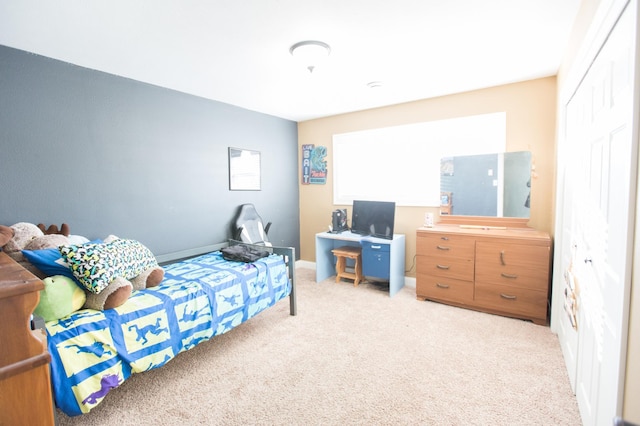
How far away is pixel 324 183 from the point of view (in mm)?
4617

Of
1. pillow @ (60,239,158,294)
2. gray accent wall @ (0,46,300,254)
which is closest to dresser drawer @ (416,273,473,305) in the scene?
gray accent wall @ (0,46,300,254)

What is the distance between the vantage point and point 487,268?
296 cm

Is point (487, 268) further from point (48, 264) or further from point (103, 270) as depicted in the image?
point (48, 264)

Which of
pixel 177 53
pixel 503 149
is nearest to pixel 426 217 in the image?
pixel 503 149

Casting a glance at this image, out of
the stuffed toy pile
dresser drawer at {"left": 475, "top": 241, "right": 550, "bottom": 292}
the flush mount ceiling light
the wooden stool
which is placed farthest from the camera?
the wooden stool

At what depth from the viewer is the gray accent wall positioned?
2232 millimetres

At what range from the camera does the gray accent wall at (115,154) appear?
223cm

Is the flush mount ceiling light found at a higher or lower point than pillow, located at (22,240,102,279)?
higher

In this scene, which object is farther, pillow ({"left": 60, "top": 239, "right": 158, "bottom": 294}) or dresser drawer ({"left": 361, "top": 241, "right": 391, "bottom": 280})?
dresser drawer ({"left": 361, "top": 241, "right": 391, "bottom": 280})

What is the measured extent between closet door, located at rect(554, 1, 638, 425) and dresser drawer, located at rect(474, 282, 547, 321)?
0.69 metres

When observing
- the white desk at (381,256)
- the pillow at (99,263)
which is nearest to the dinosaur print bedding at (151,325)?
the pillow at (99,263)

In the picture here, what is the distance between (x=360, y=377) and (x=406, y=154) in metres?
2.77

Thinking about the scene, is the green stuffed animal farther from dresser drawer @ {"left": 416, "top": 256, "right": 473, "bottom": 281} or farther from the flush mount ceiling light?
dresser drawer @ {"left": 416, "top": 256, "right": 473, "bottom": 281}

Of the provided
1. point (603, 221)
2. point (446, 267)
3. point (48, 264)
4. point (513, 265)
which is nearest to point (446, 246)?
point (446, 267)
